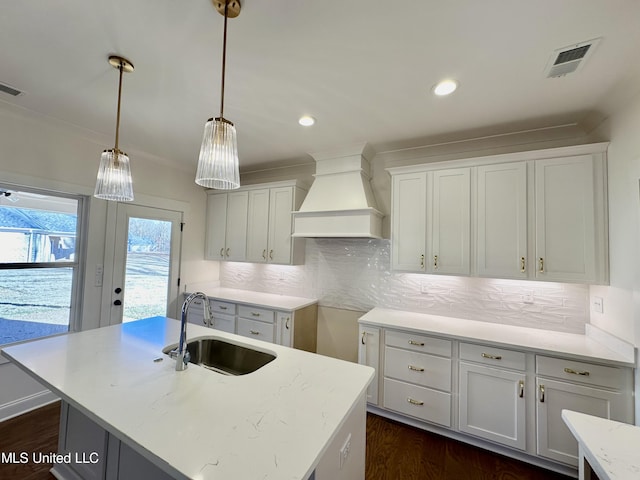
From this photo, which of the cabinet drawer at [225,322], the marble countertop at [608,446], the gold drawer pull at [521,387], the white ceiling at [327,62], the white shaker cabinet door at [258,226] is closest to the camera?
the marble countertop at [608,446]

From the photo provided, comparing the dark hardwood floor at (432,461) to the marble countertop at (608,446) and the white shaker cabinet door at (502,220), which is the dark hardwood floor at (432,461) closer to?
the marble countertop at (608,446)

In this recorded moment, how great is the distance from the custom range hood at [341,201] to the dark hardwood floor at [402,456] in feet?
5.94

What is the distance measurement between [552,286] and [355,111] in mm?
2308

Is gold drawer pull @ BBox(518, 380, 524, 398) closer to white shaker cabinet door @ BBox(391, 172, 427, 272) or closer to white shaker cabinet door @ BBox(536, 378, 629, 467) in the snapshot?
white shaker cabinet door @ BBox(536, 378, 629, 467)

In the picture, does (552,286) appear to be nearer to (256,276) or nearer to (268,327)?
(268,327)

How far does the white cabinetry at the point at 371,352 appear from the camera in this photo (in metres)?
2.46

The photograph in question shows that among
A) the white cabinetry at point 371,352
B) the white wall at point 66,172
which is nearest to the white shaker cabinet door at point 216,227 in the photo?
the white wall at point 66,172

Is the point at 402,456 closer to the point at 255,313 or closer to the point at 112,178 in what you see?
the point at 255,313

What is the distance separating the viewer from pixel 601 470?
0.97 m

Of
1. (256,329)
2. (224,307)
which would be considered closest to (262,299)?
(256,329)

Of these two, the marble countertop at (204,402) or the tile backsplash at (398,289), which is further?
the tile backsplash at (398,289)

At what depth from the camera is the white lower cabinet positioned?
1.79 meters

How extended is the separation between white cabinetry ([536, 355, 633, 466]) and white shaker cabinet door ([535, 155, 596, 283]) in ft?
2.10

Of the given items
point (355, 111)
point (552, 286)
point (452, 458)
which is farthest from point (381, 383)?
point (355, 111)
